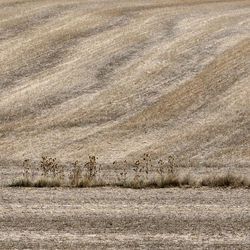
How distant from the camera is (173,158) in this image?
86.7ft

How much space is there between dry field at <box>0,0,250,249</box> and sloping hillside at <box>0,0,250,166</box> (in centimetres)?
7

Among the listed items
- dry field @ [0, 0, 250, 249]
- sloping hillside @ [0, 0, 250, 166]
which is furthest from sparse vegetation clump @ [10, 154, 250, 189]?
sloping hillside @ [0, 0, 250, 166]

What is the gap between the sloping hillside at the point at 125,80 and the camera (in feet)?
96.9

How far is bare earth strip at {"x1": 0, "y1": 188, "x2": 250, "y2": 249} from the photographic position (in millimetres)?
14961

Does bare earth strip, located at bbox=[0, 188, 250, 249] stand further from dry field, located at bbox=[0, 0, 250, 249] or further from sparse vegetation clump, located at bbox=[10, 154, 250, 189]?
sparse vegetation clump, located at bbox=[10, 154, 250, 189]

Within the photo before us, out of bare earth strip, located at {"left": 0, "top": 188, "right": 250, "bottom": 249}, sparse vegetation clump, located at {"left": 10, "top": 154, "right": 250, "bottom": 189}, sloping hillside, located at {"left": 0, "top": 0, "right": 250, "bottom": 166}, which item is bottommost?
sloping hillside, located at {"left": 0, "top": 0, "right": 250, "bottom": 166}

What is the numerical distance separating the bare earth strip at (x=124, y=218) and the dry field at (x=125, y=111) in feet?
0.09

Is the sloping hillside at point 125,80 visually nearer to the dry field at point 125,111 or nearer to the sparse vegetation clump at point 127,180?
the dry field at point 125,111

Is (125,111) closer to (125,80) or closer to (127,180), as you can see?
(125,80)

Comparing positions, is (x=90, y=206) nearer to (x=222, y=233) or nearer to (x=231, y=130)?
(x=222, y=233)

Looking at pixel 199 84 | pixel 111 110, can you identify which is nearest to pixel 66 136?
pixel 111 110

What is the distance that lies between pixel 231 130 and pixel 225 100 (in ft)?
14.1

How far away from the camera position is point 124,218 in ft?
55.0

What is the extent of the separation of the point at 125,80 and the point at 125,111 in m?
4.44
